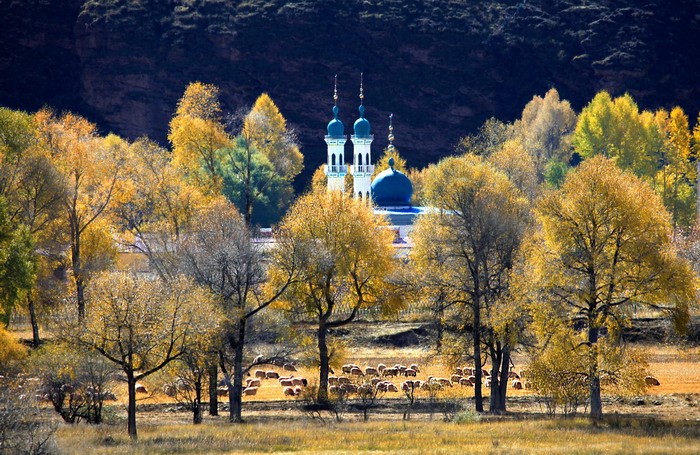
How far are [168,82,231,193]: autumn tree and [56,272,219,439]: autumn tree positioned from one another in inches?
1217

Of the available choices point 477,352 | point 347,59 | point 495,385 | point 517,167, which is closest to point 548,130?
point 517,167

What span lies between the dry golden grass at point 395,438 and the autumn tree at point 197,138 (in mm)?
32480

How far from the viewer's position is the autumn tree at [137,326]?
5278 cm

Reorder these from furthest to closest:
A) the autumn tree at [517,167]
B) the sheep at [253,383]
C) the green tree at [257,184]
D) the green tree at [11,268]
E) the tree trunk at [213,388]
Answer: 1. the green tree at [257,184]
2. the autumn tree at [517,167]
3. the sheep at [253,383]
4. the green tree at [11,268]
5. the tree trunk at [213,388]

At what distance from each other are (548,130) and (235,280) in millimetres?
73427

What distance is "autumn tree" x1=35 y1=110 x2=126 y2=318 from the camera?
77750 mm

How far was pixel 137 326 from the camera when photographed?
52.8 m

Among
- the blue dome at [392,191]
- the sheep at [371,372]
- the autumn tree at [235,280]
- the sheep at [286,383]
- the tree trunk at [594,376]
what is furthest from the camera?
the blue dome at [392,191]

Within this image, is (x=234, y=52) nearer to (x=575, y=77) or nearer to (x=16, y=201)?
(x=575, y=77)

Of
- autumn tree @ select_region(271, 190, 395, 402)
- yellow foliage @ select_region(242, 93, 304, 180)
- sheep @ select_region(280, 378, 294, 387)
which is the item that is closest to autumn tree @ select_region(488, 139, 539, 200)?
yellow foliage @ select_region(242, 93, 304, 180)

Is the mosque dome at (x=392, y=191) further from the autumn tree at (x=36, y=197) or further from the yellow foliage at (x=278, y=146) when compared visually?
the autumn tree at (x=36, y=197)

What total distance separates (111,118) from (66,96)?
6445 mm

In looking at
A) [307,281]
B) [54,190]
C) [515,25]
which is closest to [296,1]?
[515,25]

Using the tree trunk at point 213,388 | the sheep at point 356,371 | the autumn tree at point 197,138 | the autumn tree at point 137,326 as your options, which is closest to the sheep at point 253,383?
the sheep at point 356,371
